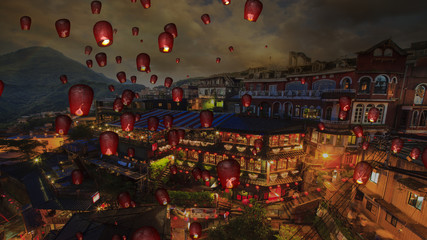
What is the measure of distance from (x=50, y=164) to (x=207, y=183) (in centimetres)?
2404

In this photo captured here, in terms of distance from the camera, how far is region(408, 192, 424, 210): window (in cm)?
1051

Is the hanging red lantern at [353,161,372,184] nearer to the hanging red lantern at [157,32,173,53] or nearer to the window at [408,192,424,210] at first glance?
the window at [408,192,424,210]

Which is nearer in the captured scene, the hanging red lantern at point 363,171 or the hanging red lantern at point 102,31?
the hanging red lantern at point 102,31

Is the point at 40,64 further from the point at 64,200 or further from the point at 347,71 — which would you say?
the point at 347,71

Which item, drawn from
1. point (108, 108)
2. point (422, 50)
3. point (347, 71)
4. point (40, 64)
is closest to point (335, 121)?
point (347, 71)

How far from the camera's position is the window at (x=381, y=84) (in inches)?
745

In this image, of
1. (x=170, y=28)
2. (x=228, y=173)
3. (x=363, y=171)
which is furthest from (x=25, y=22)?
(x=363, y=171)

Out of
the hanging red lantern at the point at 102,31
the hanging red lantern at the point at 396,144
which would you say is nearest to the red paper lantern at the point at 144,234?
the hanging red lantern at the point at 102,31

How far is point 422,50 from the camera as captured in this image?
20.2m

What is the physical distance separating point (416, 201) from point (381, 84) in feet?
46.7

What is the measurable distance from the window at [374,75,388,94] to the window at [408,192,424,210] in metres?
13.3

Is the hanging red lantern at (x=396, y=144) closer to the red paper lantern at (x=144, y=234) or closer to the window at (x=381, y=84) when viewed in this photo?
the window at (x=381, y=84)

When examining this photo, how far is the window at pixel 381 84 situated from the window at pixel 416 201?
13.3 meters

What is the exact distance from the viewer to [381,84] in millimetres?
19062
